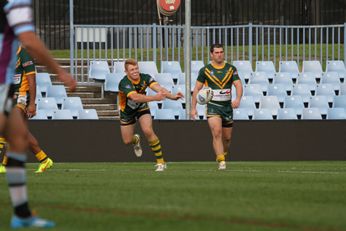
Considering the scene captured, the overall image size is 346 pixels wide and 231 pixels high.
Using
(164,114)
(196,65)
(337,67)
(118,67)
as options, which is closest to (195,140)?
(164,114)

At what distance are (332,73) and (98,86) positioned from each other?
238 inches

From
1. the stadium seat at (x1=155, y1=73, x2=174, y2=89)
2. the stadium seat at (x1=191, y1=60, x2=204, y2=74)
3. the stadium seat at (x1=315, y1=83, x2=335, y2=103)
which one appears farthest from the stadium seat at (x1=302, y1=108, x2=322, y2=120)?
the stadium seat at (x1=155, y1=73, x2=174, y2=89)

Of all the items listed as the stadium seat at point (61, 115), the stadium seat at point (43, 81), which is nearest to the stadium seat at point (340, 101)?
the stadium seat at point (61, 115)

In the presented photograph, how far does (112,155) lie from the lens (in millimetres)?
24359

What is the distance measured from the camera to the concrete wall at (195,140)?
24.0 metres

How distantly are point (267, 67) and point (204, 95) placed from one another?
10.7 m

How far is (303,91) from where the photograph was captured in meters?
28.7

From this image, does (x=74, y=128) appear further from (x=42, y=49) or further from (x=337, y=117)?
(x=42, y=49)

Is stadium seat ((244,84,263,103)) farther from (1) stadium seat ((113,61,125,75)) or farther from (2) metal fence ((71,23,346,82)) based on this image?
(1) stadium seat ((113,61,125,75))

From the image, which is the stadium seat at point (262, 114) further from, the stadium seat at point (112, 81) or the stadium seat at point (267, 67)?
the stadium seat at point (112, 81)

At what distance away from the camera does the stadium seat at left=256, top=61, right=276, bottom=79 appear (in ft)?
96.1

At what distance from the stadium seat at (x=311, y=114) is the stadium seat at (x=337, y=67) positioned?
239cm

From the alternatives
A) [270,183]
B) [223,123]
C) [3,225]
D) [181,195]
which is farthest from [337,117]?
[3,225]

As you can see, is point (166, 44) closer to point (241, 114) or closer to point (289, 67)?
point (241, 114)
